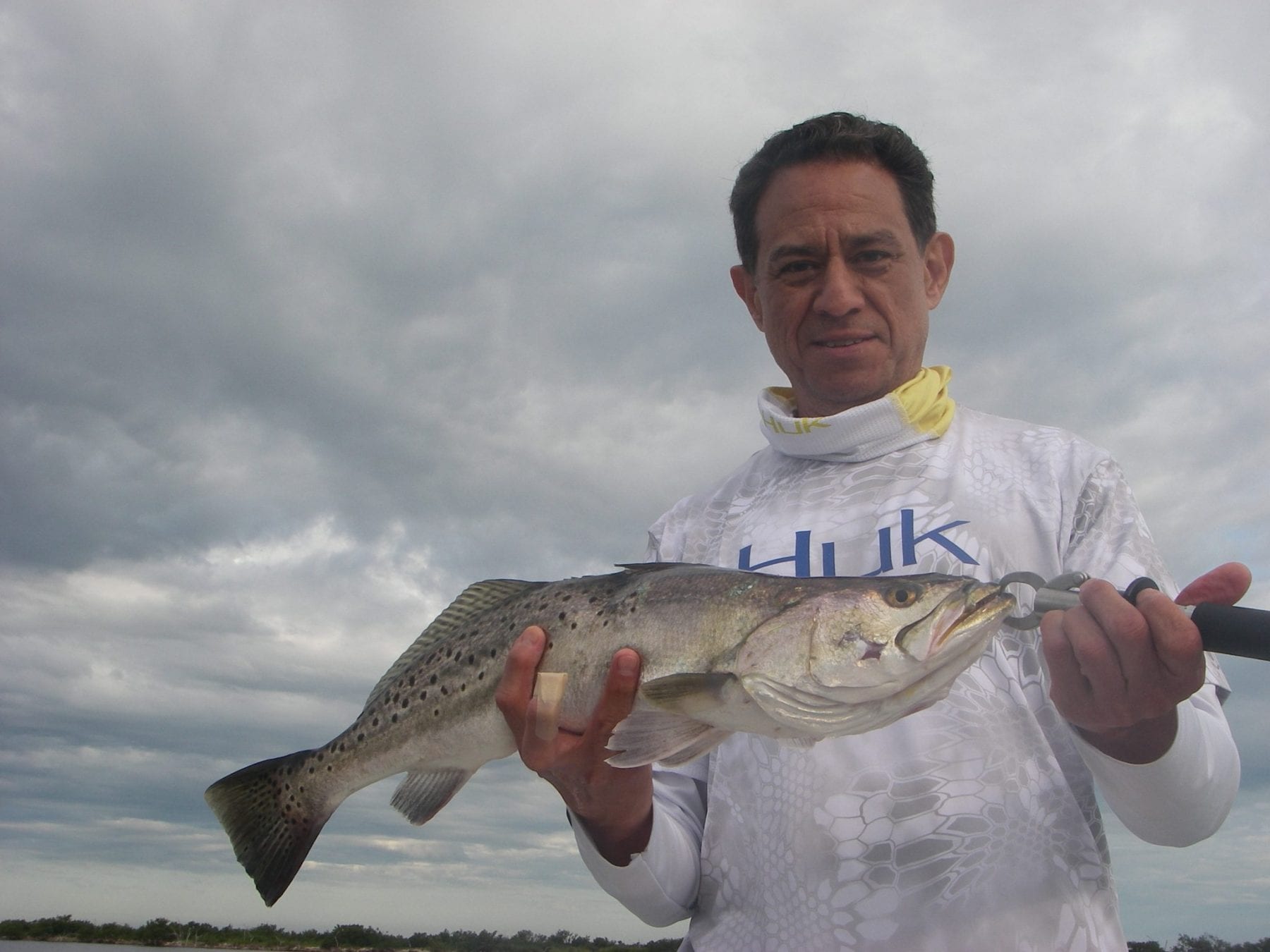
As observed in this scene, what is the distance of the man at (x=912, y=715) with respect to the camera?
353 cm

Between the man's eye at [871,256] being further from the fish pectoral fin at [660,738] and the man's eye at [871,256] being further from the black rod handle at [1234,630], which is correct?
the fish pectoral fin at [660,738]

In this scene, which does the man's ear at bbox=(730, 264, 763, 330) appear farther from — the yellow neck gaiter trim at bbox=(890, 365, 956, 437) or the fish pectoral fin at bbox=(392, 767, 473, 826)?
the fish pectoral fin at bbox=(392, 767, 473, 826)

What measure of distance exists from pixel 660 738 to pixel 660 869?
1025 millimetres

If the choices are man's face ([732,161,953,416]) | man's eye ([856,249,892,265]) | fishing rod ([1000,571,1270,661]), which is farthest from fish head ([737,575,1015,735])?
man's eye ([856,249,892,265])

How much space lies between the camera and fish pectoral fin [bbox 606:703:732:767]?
3.63m

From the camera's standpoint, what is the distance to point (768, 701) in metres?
3.57

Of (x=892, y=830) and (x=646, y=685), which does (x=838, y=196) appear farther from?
(x=892, y=830)

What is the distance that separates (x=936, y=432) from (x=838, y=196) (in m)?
1.33

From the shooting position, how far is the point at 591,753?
4.03 m

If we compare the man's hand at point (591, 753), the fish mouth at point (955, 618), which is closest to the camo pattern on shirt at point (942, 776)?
the man's hand at point (591, 753)

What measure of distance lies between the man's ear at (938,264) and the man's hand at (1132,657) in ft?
8.60

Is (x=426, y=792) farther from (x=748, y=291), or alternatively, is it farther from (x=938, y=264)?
(x=938, y=264)

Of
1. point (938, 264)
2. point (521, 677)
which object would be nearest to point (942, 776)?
point (521, 677)

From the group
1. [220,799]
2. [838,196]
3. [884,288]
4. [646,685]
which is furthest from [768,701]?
[220,799]
